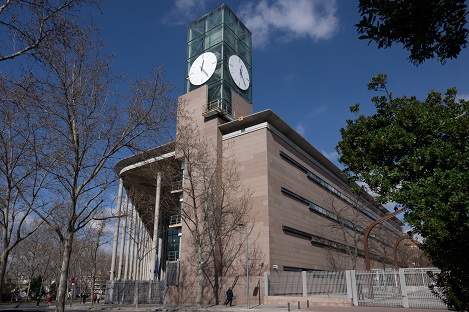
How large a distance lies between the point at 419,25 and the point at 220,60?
3680 centimetres

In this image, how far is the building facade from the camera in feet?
109

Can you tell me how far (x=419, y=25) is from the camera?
598 cm

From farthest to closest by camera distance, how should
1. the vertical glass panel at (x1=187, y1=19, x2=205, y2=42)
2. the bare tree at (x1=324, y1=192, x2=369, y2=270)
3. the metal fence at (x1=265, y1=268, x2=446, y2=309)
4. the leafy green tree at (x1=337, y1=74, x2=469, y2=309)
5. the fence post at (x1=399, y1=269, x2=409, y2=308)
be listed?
the vertical glass panel at (x1=187, y1=19, x2=205, y2=42) < the bare tree at (x1=324, y1=192, x2=369, y2=270) < the fence post at (x1=399, y1=269, x2=409, y2=308) < the metal fence at (x1=265, y1=268, x2=446, y2=309) < the leafy green tree at (x1=337, y1=74, x2=469, y2=309)

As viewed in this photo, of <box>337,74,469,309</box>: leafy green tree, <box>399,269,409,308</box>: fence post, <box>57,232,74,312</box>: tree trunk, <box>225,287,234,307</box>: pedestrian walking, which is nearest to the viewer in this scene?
<box>337,74,469,309</box>: leafy green tree

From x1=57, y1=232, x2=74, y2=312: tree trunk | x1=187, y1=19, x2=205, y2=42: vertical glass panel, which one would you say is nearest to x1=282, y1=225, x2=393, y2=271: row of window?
x1=57, y1=232, x2=74, y2=312: tree trunk

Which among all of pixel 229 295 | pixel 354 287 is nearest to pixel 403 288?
pixel 354 287

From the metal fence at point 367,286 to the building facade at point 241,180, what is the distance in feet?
6.70

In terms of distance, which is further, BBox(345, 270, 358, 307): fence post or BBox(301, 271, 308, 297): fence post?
BBox(301, 271, 308, 297): fence post

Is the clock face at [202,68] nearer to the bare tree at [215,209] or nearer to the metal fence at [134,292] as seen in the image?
the bare tree at [215,209]

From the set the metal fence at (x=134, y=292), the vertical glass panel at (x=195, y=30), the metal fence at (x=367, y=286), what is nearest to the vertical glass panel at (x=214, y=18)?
the vertical glass panel at (x=195, y=30)

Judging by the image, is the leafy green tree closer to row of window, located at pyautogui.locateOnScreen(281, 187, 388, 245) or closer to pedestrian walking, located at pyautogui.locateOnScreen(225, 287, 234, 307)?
pedestrian walking, located at pyautogui.locateOnScreen(225, 287, 234, 307)

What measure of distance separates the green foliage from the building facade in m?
22.7

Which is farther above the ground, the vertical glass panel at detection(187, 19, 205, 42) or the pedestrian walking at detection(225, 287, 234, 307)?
the vertical glass panel at detection(187, 19, 205, 42)

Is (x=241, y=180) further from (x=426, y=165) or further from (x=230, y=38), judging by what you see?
(x=426, y=165)
